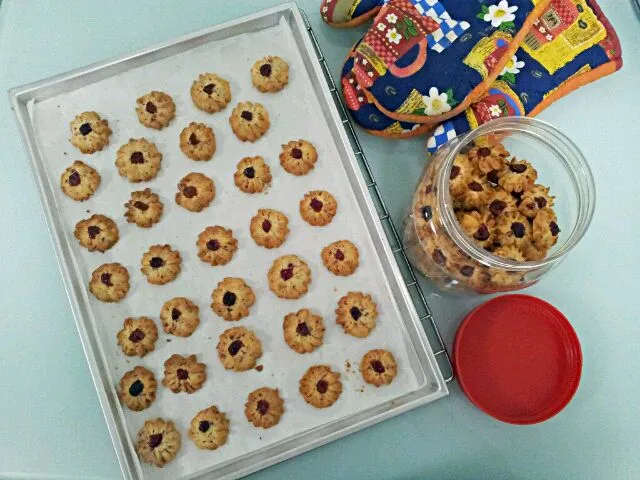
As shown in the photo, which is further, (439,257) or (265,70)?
(265,70)

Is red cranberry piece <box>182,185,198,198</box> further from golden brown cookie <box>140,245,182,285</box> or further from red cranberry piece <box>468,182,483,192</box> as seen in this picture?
red cranberry piece <box>468,182,483,192</box>

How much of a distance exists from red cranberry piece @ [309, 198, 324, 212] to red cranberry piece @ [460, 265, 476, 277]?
0.81 feet

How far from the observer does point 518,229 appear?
76cm

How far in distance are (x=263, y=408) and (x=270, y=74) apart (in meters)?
0.54

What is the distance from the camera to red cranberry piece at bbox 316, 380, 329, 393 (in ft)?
2.72

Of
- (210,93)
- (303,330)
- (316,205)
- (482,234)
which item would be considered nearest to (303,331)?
(303,330)

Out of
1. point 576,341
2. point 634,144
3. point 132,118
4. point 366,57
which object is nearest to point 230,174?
point 132,118

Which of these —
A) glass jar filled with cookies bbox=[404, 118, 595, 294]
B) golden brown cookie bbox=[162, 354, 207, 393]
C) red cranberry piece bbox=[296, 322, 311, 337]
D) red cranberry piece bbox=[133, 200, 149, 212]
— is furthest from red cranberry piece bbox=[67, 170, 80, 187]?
glass jar filled with cookies bbox=[404, 118, 595, 294]

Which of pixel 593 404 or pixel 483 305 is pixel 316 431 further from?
pixel 593 404

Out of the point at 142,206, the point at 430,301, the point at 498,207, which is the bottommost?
the point at 430,301

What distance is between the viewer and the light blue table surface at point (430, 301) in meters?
0.86

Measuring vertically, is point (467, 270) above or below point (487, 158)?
below

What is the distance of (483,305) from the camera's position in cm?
88

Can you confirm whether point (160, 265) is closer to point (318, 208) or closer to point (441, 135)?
point (318, 208)
